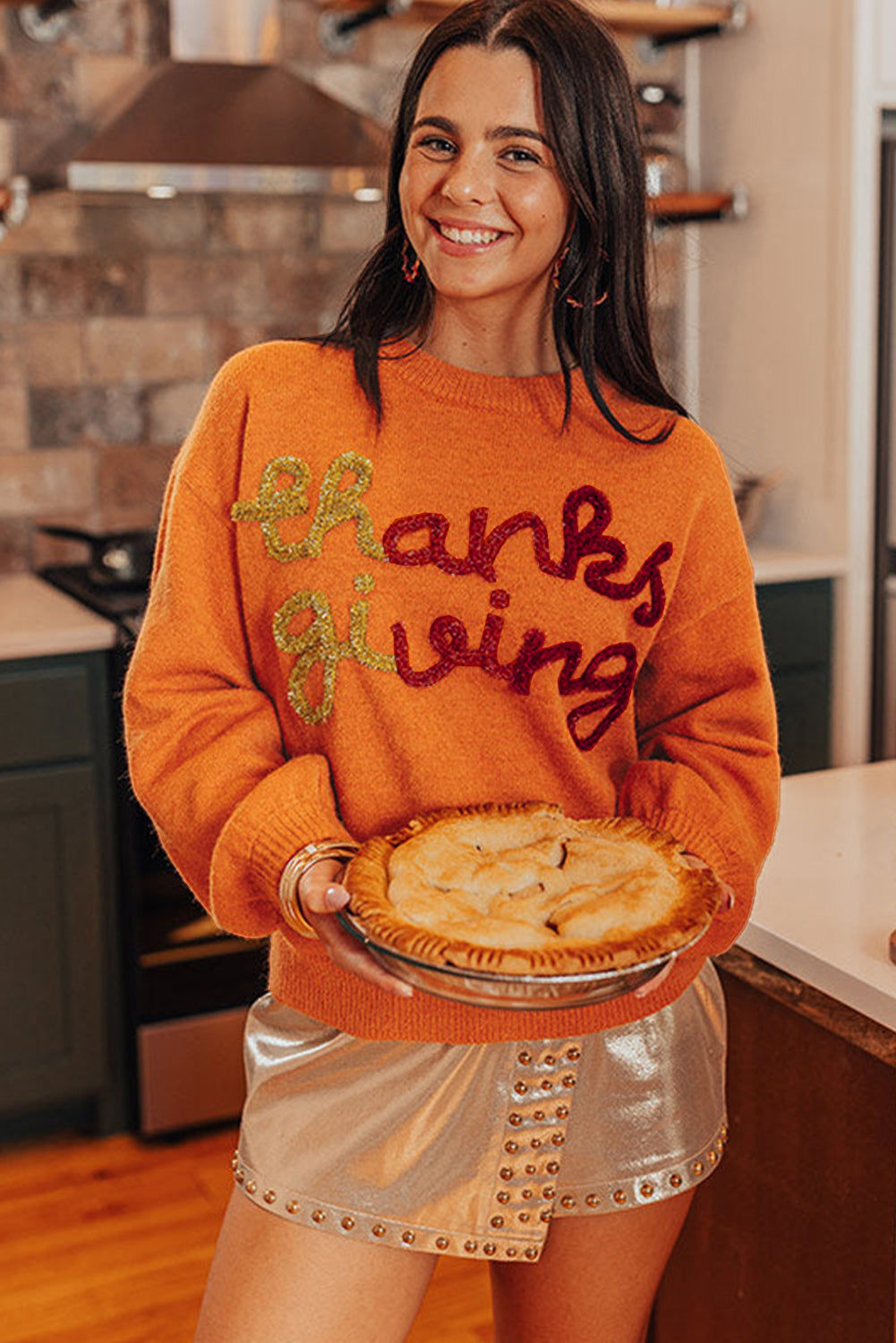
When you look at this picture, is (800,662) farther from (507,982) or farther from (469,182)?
(507,982)

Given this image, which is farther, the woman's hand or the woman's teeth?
the woman's teeth

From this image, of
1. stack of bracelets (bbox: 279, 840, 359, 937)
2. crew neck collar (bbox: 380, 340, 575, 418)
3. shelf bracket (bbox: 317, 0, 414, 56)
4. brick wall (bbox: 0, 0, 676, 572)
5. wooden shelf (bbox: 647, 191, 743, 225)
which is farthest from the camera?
wooden shelf (bbox: 647, 191, 743, 225)

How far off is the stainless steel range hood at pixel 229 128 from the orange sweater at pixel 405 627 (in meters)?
1.73

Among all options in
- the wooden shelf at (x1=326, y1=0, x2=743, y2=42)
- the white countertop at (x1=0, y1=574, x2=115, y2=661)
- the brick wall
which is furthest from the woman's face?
the wooden shelf at (x1=326, y1=0, x2=743, y2=42)

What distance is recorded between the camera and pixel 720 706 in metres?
1.36

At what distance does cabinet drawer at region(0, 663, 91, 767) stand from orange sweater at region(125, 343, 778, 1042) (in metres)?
1.48

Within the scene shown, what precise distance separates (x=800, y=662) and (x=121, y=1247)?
5.96 feet

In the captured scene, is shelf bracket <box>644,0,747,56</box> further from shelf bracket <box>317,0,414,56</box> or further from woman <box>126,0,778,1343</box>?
woman <box>126,0,778,1343</box>

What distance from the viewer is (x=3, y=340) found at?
323cm

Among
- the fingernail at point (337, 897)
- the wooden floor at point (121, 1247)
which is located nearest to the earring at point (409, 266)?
the fingernail at point (337, 897)

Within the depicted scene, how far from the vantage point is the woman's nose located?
4.00 ft

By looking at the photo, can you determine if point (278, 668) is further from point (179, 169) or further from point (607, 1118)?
point (179, 169)

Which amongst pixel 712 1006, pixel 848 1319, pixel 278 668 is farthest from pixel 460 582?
pixel 848 1319

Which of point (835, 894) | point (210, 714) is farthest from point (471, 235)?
point (835, 894)
